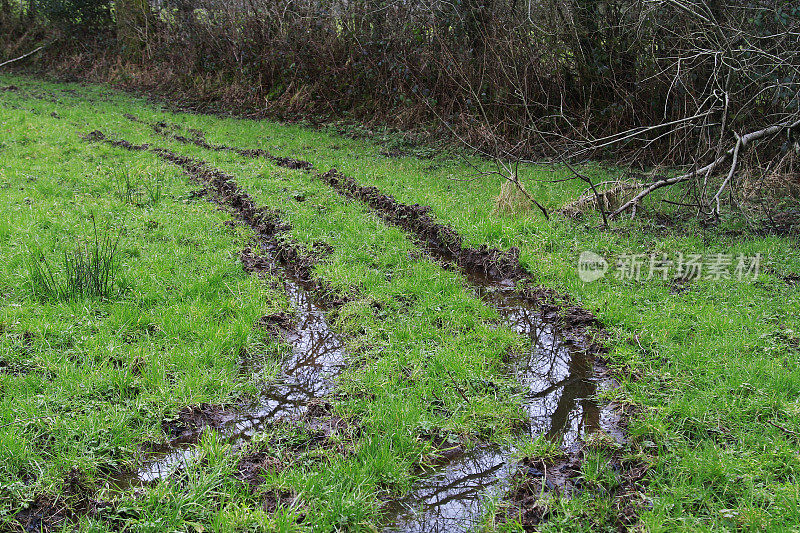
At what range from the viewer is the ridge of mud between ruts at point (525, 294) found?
297 cm

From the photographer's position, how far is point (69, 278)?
15.6 feet

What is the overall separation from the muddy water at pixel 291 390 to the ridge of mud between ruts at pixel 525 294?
164cm

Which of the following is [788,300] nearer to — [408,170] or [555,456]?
[555,456]

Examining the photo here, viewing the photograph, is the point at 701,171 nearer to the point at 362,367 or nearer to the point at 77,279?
the point at 362,367

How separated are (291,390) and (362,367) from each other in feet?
1.83

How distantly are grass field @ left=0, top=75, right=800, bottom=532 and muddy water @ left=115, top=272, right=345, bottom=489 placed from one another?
0.32 feet

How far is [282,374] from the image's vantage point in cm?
413

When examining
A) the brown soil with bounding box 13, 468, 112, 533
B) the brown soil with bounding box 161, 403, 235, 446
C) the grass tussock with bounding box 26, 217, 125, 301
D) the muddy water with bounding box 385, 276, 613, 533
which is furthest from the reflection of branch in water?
the grass tussock with bounding box 26, 217, 125, 301

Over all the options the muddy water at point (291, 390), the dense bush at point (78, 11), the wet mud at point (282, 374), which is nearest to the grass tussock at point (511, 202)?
the wet mud at point (282, 374)

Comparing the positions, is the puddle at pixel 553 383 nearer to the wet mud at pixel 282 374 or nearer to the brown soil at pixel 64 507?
the wet mud at pixel 282 374

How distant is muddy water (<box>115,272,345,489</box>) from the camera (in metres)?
3.17

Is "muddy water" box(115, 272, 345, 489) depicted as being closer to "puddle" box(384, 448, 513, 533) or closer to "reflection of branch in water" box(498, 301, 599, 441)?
"puddle" box(384, 448, 513, 533)

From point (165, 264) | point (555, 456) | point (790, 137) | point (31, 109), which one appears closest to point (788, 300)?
point (555, 456)

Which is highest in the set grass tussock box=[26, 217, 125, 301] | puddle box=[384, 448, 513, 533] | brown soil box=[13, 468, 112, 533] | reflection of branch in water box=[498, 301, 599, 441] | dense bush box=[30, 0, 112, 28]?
dense bush box=[30, 0, 112, 28]
